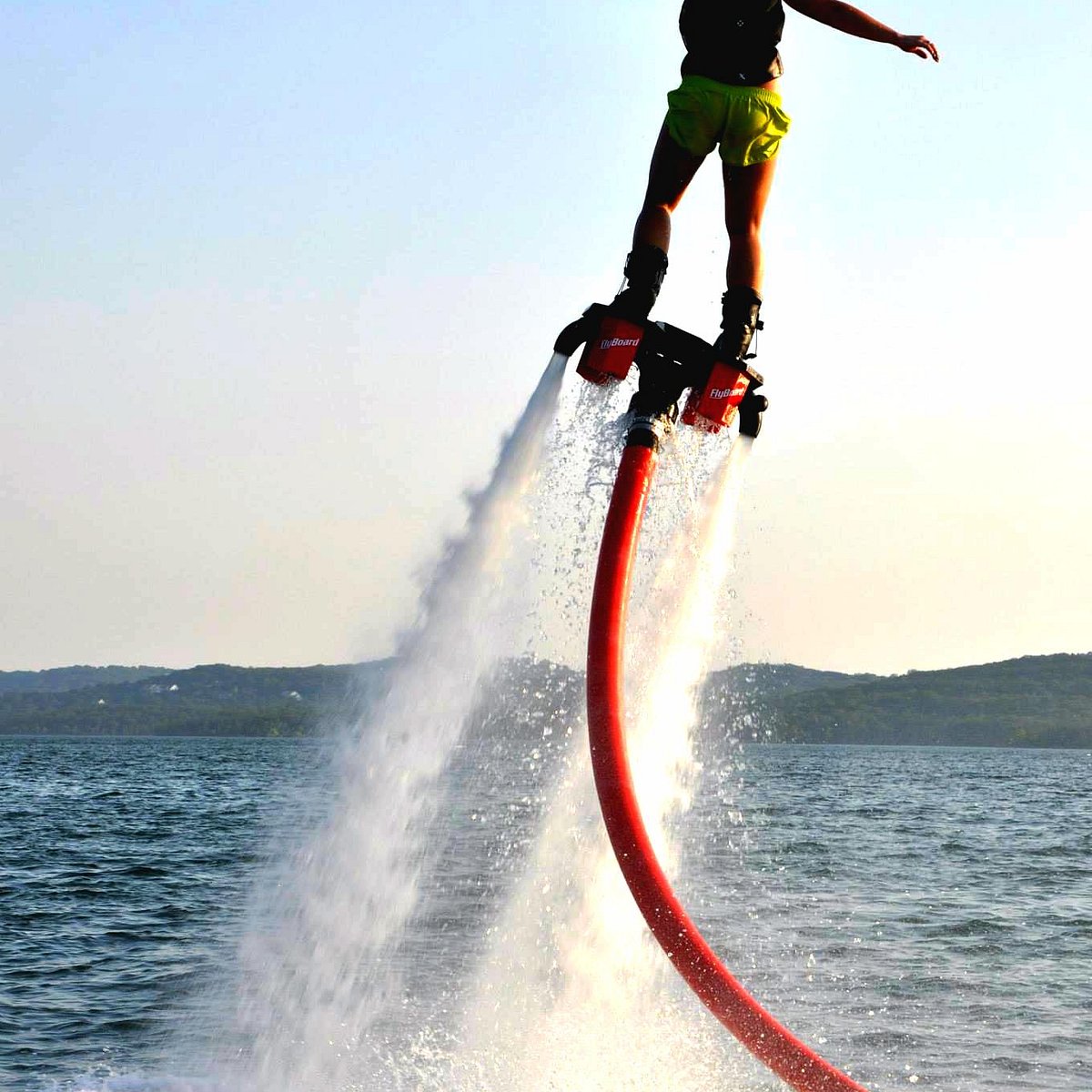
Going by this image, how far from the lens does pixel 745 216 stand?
9.12m

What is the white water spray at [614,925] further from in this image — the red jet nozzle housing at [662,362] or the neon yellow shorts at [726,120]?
the neon yellow shorts at [726,120]

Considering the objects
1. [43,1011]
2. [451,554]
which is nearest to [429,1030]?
[43,1011]

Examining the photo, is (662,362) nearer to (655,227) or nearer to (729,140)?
(655,227)

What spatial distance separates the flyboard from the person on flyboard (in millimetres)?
190

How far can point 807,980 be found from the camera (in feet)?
67.5

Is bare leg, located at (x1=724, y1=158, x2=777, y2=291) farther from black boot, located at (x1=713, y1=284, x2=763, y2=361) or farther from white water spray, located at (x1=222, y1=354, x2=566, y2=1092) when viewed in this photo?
white water spray, located at (x1=222, y1=354, x2=566, y2=1092)

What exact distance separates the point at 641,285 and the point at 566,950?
6.07m

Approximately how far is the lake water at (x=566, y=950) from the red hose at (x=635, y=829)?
228cm

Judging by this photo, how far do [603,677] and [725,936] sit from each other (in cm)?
1705

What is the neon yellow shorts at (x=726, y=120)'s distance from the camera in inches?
347

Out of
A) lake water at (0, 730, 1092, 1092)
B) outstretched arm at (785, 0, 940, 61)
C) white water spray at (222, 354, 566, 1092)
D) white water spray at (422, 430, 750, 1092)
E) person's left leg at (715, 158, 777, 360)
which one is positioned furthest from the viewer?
lake water at (0, 730, 1092, 1092)

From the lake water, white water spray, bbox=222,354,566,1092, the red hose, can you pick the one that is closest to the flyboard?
the red hose

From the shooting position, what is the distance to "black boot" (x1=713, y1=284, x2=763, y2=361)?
900cm

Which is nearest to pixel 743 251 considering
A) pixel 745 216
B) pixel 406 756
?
pixel 745 216
